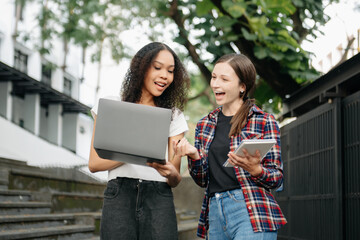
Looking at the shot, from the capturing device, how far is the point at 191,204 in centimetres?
1289

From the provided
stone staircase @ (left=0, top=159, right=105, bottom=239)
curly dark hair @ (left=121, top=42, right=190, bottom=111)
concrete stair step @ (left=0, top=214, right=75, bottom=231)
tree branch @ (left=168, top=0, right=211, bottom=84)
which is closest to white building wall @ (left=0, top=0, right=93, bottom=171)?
stone staircase @ (left=0, top=159, right=105, bottom=239)

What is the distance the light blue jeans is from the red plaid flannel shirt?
0.03m

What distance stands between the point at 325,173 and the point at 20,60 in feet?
70.2

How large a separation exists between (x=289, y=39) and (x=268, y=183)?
448 centimetres

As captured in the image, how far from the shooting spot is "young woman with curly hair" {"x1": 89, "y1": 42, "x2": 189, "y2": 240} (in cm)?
280

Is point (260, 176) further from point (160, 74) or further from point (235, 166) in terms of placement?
point (160, 74)

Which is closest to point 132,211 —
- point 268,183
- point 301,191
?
point 268,183

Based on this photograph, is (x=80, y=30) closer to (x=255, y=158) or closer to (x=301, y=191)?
(x=301, y=191)

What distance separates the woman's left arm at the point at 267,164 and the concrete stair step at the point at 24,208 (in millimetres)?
5448

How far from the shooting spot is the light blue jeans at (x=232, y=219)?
9.99 feet

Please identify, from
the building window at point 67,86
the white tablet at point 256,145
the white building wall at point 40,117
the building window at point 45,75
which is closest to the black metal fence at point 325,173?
the white tablet at point 256,145

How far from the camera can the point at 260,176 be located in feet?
9.93

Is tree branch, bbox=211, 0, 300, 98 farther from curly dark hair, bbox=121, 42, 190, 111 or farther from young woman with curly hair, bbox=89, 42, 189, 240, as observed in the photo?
young woman with curly hair, bbox=89, 42, 189, 240

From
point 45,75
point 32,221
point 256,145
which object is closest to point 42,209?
point 32,221
